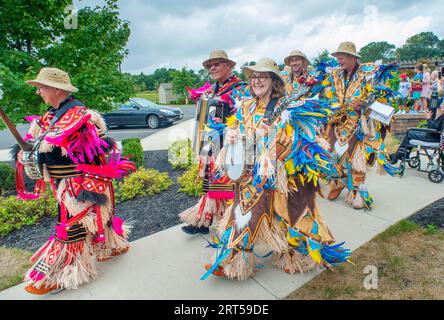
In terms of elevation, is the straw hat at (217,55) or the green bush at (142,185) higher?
the straw hat at (217,55)

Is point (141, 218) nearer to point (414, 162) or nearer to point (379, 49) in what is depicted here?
point (414, 162)

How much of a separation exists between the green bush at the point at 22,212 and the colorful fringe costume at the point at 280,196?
3.30m

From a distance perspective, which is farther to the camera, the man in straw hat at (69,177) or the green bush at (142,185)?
the green bush at (142,185)

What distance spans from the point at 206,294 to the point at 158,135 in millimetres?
10254

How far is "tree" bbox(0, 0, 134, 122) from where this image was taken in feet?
17.0

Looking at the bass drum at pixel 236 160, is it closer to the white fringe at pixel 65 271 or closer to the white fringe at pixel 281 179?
the white fringe at pixel 281 179

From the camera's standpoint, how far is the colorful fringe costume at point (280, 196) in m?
2.79

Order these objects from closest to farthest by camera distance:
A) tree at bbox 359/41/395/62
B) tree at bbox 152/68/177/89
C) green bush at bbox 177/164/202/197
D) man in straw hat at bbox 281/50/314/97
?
man in straw hat at bbox 281/50/314/97
green bush at bbox 177/164/202/197
tree at bbox 152/68/177/89
tree at bbox 359/41/395/62

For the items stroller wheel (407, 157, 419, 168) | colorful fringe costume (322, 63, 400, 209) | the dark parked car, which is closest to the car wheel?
the dark parked car

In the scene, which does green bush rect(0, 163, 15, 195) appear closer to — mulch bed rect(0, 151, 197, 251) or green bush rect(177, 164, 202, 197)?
mulch bed rect(0, 151, 197, 251)

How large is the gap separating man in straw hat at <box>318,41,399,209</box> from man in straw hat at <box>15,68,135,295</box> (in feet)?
11.2

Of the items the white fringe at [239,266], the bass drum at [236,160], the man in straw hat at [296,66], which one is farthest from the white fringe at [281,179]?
the man in straw hat at [296,66]

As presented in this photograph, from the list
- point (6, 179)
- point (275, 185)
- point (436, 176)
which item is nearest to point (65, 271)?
point (275, 185)

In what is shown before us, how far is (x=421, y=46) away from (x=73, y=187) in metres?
82.2
